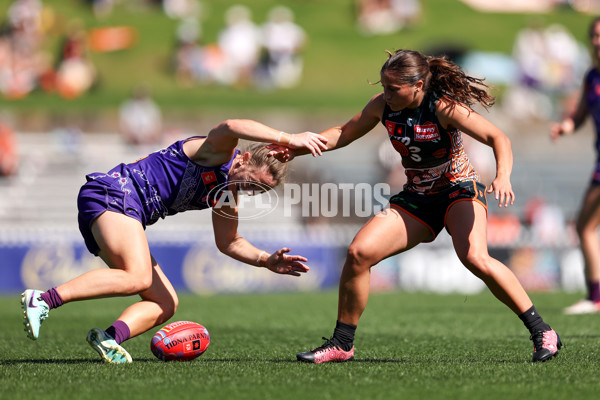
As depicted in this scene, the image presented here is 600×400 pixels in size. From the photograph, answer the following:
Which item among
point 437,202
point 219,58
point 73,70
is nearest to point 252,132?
point 437,202

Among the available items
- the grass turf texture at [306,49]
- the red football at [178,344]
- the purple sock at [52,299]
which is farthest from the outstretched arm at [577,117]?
the grass turf texture at [306,49]

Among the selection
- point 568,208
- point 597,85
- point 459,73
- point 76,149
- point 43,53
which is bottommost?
point 568,208

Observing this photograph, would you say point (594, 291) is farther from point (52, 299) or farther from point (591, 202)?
point (52, 299)

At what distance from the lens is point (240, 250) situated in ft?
18.6

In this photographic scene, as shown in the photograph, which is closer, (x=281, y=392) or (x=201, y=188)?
(x=281, y=392)

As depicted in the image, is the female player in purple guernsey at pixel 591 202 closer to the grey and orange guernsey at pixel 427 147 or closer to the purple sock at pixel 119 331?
the grey and orange guernsey at pixel 427 147

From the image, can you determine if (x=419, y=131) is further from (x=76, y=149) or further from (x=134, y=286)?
(x=76, y=149)

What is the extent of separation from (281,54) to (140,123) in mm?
5399

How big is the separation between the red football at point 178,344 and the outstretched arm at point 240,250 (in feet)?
1.89

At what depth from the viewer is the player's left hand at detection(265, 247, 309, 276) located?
17.9ft

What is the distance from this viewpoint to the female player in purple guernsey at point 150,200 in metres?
5.08

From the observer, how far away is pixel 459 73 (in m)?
5.17

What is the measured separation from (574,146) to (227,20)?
32.7 ft

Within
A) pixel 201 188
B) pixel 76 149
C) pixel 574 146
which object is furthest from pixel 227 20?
pixel 201 188
